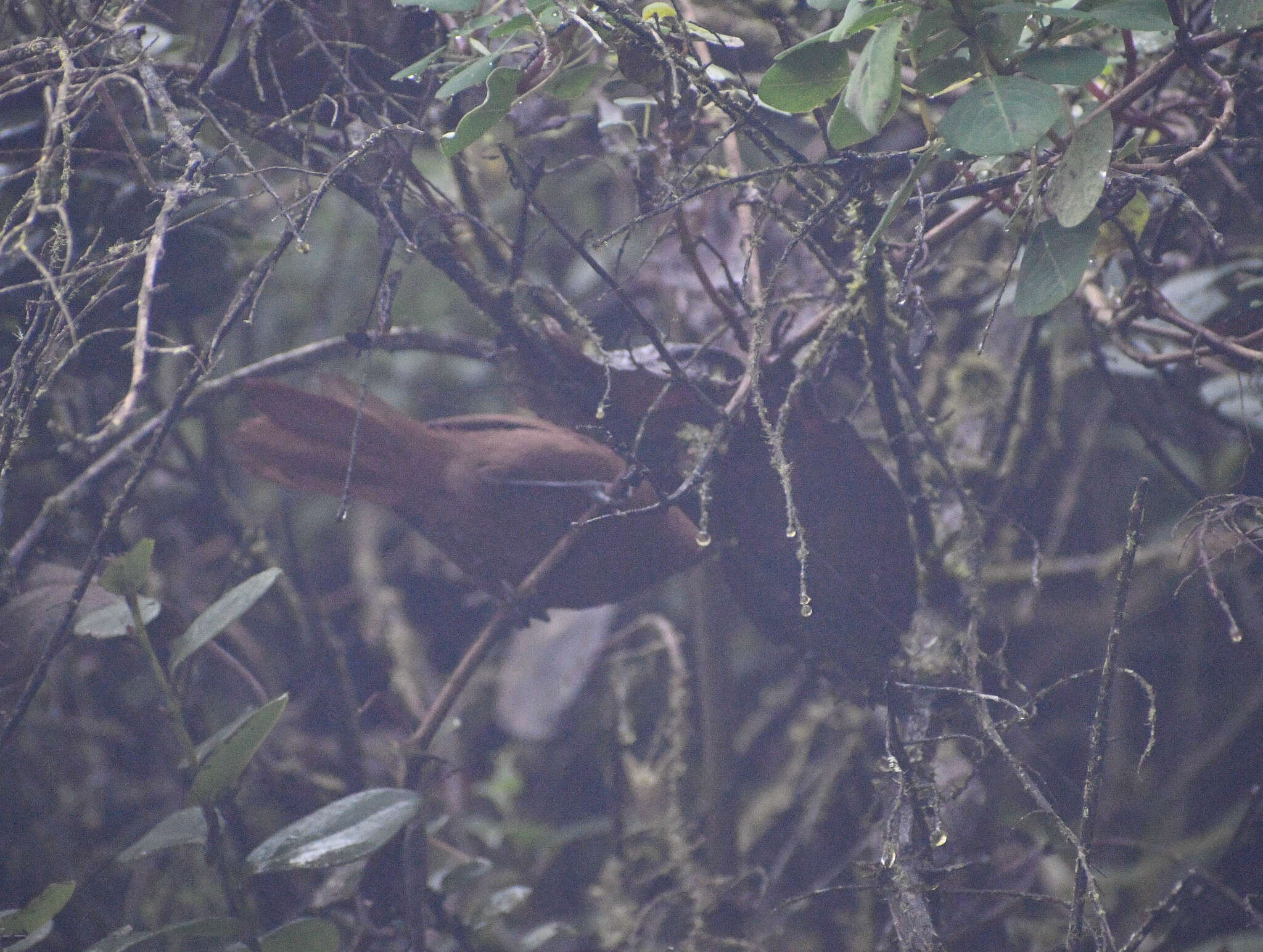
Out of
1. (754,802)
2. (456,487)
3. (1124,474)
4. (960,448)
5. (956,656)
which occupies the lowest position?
(754,802)

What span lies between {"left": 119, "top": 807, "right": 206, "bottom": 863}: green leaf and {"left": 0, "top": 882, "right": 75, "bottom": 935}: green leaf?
80mm

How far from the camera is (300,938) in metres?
1.07

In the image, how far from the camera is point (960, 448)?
1662mm

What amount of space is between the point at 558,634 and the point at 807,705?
0.62 meters

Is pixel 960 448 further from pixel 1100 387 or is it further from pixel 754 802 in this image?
pixel 754 802

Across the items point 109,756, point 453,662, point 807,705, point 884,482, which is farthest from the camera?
point 453,662

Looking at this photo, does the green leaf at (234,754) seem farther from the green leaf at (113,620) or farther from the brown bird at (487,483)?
the brown bird at (487,483)

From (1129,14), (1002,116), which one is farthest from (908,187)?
(1129,14)

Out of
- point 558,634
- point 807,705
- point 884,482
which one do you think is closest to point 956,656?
point 884,482

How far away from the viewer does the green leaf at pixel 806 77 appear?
0.94 m

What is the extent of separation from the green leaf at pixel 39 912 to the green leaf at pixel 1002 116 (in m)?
1.32

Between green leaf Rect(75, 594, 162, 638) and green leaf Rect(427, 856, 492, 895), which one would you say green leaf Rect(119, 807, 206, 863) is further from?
green leaf Rect(427, 856, 492, 895)

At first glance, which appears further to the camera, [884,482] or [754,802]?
[754,802]

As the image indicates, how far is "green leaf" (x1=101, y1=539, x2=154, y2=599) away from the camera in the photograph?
3.58 feet
